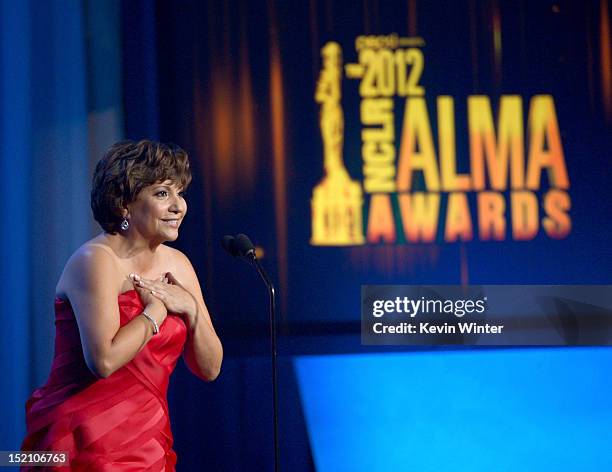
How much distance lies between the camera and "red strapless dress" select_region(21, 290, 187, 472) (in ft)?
6.66

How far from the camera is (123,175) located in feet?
6.97

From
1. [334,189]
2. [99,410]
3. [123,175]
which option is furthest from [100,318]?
[334,189]

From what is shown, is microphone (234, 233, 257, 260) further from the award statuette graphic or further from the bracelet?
the award statuette graphic

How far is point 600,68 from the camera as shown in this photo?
391 centimetres

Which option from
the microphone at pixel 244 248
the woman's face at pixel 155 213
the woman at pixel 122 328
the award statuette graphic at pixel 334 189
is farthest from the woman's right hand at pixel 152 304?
the award statuette graphic at pixel 334 189

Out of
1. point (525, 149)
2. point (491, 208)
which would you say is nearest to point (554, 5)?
point (525, 149)

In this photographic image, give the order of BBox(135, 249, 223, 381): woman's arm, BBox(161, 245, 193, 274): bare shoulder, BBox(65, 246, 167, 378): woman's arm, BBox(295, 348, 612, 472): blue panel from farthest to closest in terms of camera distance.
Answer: BBox(295, 348, 612, 472): blue panel
BBox(161, 245, 193, 274): bare shoulder
BBox(135, 249, 223, 381): woman's arm
BBox(65, 246, 167, 378): woman's arm

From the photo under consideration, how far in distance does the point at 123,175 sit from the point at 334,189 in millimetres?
1875

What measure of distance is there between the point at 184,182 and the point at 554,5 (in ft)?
7.89

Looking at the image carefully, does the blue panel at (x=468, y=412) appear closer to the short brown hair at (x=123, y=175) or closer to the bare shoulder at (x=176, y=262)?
the bare shoulder at (x=176, y=262)

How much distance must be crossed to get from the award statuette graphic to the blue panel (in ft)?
1.86

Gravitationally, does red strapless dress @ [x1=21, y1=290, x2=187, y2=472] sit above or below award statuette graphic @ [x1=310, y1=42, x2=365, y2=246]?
below

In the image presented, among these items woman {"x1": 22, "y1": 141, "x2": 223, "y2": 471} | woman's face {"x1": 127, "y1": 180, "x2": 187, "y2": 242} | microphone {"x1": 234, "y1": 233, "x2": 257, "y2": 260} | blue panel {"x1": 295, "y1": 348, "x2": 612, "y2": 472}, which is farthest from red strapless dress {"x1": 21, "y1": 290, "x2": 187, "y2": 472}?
blue panel {"x1": 295, "y1": 348, "x2": 612, "y2": 472}

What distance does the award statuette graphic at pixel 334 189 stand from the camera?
3902 millimetres
